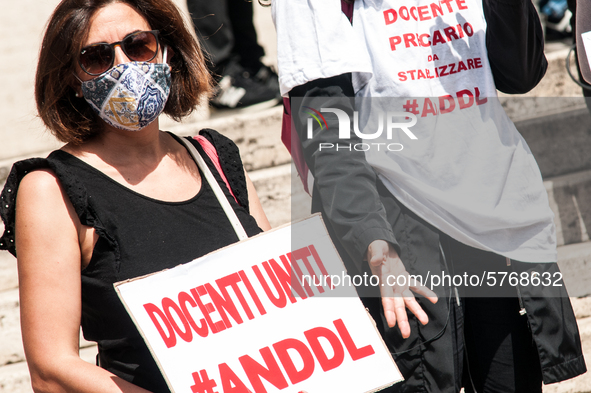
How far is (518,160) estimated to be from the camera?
148 cm

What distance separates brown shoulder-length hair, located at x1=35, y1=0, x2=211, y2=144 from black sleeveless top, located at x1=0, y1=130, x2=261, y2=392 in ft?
0.41

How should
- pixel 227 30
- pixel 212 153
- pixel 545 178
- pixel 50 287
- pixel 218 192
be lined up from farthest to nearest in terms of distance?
pixel 227 30 → pixel 545 178 → pixel 212 153 → pixel 218 192 → pixel 50 287

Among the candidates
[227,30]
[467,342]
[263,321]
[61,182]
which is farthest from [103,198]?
[227,30]

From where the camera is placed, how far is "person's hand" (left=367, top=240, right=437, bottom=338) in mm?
1270

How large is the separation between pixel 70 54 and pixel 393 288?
1.03 m

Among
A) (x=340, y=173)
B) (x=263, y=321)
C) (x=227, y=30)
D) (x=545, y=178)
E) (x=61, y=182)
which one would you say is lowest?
(x=545, y=178)

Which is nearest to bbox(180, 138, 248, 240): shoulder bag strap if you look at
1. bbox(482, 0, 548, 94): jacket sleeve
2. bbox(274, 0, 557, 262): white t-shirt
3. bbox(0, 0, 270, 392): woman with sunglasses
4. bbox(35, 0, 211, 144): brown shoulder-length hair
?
bbox(0, 0, 270, 392): woman with sunglasses

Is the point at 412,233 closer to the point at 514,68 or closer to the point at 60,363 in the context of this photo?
the point at 514,68

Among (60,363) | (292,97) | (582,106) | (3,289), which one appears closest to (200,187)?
(292,97)

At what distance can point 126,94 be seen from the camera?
144 cm

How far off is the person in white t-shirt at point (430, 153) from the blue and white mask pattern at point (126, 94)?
0.38 metres

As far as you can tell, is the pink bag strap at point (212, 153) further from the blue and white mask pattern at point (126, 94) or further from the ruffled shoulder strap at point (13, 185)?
the ruffled shoulder strap at point (13, 185)

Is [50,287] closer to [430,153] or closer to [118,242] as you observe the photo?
[118,242]

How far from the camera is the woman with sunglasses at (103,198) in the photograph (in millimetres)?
1252
